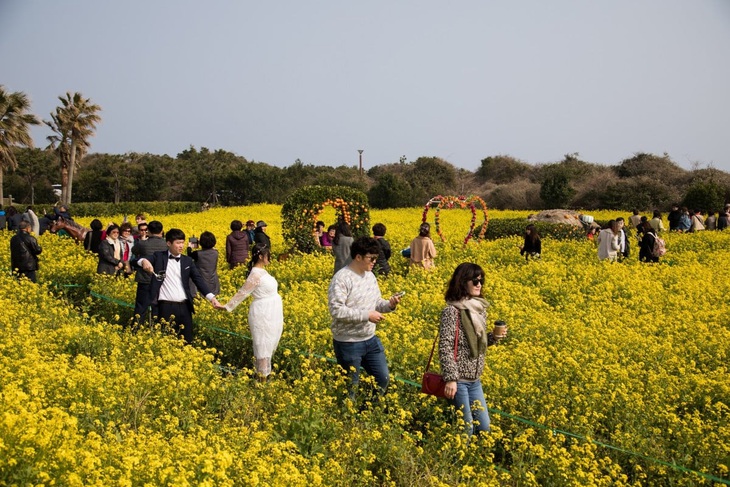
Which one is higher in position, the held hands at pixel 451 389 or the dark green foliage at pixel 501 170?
the dark green foliage at pixel 501 170

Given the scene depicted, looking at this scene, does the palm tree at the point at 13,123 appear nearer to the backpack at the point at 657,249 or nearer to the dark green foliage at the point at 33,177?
the dark green foliage at the point at 33,177

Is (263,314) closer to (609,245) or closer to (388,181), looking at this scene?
(609,245)

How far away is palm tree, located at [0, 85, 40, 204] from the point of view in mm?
40688

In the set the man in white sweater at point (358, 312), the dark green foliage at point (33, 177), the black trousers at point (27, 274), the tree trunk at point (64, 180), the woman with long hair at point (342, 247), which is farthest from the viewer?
the dark green foliage at point (33, 177)

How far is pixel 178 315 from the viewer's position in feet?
28.5

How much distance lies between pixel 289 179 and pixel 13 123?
21.2 metres

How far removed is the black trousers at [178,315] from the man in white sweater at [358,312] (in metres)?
2.78

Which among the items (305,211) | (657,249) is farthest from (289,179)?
(657,249)

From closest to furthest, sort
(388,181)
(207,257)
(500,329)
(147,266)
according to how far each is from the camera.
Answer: (500,329) → (147,266) → (207,257) → (388,181)

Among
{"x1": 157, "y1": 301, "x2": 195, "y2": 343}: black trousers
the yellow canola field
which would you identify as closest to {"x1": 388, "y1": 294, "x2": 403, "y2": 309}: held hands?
the yellow canola field

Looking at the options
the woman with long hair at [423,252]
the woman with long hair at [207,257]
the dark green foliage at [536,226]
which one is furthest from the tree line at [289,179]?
the woman with long hair at [207,257]

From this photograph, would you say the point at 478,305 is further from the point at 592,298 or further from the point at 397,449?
the point at 592,298

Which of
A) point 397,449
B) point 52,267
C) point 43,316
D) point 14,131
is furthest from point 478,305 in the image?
point 14,131

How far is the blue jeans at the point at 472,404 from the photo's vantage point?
581 cm
